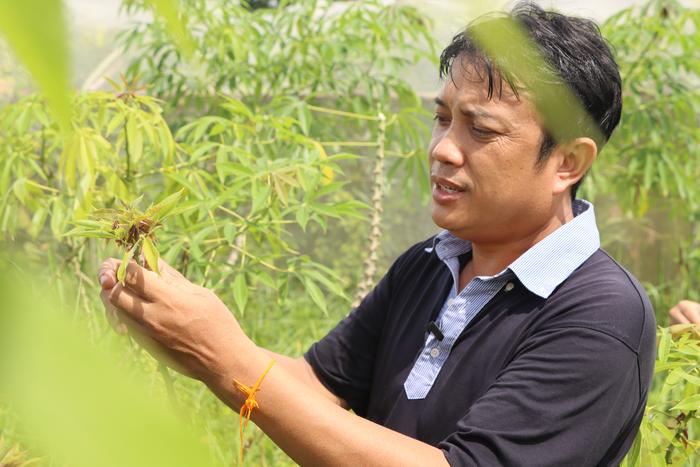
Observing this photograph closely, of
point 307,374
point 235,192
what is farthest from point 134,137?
point 307,374

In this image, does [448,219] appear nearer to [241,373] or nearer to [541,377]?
[541,377]

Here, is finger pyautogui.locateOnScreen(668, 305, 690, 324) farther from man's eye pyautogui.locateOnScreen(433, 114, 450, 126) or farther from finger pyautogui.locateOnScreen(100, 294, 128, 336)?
finger pyautogui.locateOnScreen(100, 294, 128, 336)

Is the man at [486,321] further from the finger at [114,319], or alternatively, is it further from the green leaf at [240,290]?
the green leaf at [240,290]

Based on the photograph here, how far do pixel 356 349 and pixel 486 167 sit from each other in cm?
44

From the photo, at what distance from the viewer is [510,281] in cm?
134

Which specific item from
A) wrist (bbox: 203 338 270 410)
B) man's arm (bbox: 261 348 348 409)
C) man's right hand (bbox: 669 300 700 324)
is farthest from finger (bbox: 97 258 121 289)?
man's right hand (bbox: 669 300 700 324)

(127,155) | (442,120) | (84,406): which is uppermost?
(84,406)

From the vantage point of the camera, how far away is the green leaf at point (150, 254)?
1021mm

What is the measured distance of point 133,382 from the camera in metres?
0.13

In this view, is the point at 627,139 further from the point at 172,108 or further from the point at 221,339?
the point at 221,339

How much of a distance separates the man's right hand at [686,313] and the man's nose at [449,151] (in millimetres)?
459

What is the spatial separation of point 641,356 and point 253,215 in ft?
2.93

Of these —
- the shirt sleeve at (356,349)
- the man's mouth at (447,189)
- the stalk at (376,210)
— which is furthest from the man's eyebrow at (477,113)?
the stalk at (376,210)

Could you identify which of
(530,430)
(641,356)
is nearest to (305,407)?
(530,430)
